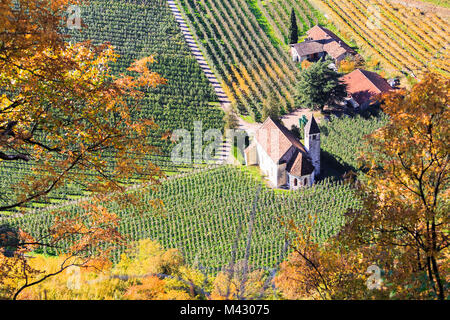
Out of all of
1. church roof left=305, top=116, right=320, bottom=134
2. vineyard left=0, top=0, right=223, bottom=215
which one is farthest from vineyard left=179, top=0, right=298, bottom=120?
church roof left=305, top=116, right=320, bottom=134

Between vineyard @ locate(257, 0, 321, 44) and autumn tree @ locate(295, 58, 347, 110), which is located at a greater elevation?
vineyard @ locate(257, 0, 321, 44)

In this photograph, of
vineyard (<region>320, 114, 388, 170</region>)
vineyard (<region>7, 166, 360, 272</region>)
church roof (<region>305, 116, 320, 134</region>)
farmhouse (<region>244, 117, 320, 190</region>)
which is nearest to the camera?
vineyard (<region>7, 166, 360, 272</region>)

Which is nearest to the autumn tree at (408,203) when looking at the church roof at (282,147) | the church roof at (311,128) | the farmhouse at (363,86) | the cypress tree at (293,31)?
the church roof at (282,147)

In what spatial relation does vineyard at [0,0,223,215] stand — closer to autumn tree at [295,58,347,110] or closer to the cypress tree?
autumn tree at [295,58,347,110]

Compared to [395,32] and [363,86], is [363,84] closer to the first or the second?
A: [363,86]

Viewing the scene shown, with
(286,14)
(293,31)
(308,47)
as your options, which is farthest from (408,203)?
(286,14)

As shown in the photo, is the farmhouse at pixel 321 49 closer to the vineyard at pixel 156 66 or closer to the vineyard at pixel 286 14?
the vineyard at pixel 286 14
